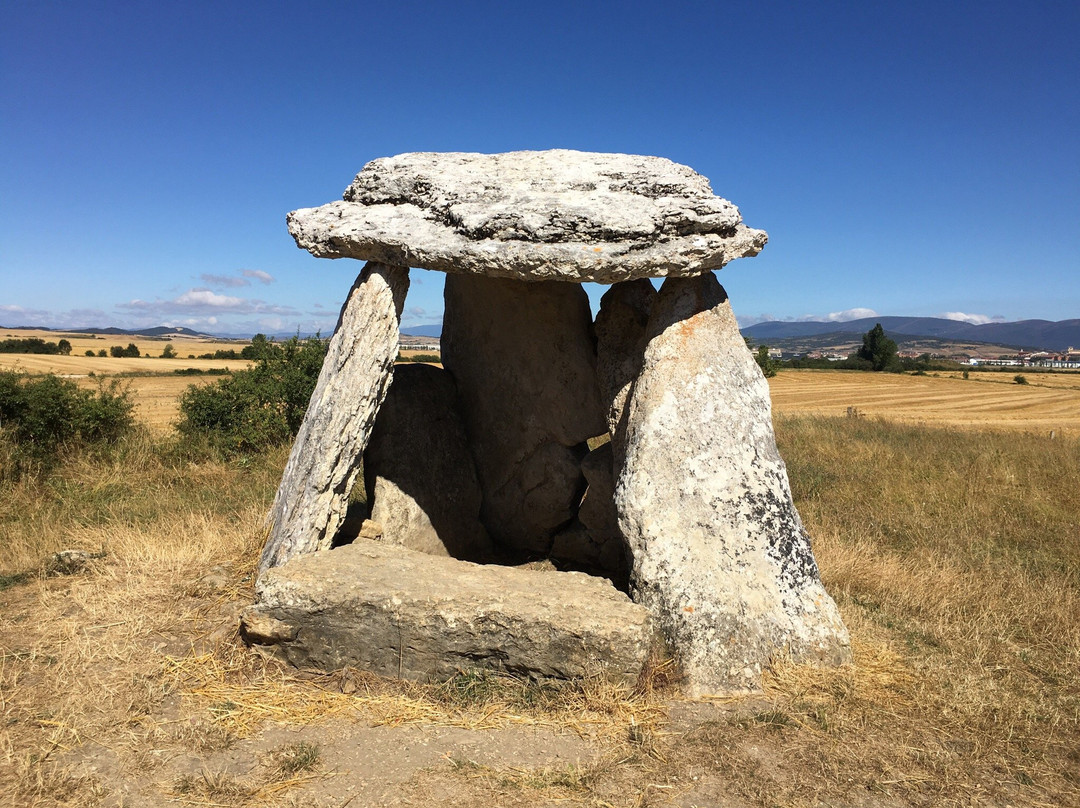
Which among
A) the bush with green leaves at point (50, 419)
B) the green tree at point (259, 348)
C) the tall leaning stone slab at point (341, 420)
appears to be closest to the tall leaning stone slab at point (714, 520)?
the tall leaning stone slab at point (341, 420)

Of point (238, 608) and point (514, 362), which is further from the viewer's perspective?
point (514, 362)

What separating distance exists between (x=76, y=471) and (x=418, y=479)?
198 inches

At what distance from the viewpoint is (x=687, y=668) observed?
3.99 m

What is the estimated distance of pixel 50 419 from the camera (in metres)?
8.59

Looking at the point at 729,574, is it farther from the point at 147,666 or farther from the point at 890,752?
the point at 147,666

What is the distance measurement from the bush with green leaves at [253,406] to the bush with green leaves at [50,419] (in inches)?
33.7

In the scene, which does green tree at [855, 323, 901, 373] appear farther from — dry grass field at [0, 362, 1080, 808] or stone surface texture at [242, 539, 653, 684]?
stone surface texture at [242, 539, 653, 684]

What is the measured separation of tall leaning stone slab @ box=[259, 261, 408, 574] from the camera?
15.3 ft

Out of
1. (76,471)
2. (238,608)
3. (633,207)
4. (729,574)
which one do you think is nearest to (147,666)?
(238,608)

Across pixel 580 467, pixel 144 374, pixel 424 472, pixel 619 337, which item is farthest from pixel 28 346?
pixel 619 337

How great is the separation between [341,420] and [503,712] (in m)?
2.08

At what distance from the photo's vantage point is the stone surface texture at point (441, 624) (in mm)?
3785

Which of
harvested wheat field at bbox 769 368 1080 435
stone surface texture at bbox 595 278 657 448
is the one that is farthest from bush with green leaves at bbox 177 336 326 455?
harvested wheat field at bbox 769 368 1080 435

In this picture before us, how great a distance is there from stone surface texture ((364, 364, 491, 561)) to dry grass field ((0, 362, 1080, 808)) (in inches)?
43.5
